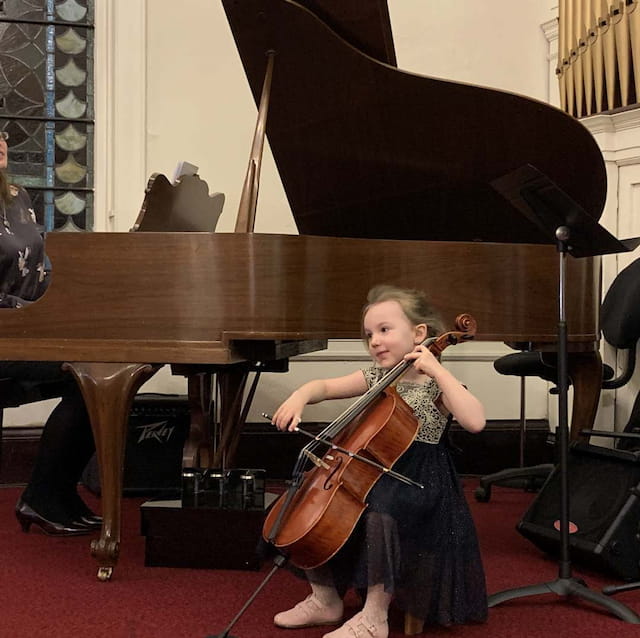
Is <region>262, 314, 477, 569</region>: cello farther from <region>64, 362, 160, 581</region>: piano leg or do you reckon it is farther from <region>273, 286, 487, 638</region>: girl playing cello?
<region>64, 362, 160, 581</region>: piano leg

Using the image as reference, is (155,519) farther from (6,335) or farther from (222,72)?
(222,72)

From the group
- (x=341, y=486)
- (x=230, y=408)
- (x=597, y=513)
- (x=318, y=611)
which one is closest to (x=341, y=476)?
(x=341, y=486)

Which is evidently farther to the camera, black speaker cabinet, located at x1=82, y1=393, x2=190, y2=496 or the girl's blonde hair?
black speaker cabinet, located at x1=82, y1=393, x2=190, y2=496

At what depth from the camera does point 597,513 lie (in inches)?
100

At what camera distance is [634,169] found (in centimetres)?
400

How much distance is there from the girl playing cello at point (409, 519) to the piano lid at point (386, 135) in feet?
2.71

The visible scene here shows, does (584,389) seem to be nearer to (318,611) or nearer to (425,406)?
(425,406)

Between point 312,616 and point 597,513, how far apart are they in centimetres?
98

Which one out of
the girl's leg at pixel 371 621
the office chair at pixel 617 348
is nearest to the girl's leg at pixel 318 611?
the girl's leg at pixel 371 621

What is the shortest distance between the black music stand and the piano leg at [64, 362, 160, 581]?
101 centimetres

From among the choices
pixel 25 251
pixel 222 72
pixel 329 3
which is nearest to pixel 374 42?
pixel 329 3

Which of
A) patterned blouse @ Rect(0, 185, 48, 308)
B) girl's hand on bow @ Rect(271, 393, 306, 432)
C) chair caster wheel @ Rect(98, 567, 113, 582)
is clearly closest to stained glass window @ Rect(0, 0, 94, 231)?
patterned blouse @ Rect(0, 185, 48, 308)

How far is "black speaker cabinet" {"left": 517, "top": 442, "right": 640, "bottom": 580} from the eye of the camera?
8.02ft

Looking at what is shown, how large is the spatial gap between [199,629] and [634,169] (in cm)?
293
